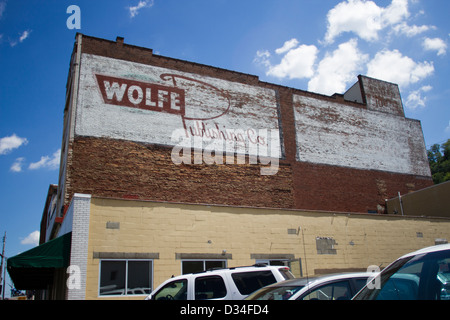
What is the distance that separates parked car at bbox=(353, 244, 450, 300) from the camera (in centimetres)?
331

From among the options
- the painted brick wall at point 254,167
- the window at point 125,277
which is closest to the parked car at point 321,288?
the window at point 125,277

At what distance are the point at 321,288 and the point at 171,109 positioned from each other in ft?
57.8

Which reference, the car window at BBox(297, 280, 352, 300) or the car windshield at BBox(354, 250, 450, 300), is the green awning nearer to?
the car window at BBox(297, 280, 352, 300)

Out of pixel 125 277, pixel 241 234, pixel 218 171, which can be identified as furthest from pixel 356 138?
pixel 125 277

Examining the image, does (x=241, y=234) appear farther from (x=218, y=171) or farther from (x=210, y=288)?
(x=218, y=171)

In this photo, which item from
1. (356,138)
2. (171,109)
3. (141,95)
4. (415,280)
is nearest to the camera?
(415,280)

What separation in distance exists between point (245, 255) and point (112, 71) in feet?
41.2

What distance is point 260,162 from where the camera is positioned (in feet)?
76.9

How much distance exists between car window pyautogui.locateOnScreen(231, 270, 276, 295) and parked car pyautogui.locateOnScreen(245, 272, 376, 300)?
80.1 inches

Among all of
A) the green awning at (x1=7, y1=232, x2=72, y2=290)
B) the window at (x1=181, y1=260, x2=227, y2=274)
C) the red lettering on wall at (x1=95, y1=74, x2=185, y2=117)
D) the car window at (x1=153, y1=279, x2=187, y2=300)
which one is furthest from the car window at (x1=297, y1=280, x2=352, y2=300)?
the red lettering on wall at (x1=95, y1=74, x2=185, y2=117)

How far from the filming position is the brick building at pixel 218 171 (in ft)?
44.0

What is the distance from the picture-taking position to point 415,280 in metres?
3.57

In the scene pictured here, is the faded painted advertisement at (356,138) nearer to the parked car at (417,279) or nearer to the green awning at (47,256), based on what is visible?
the green awning at (47,256)
